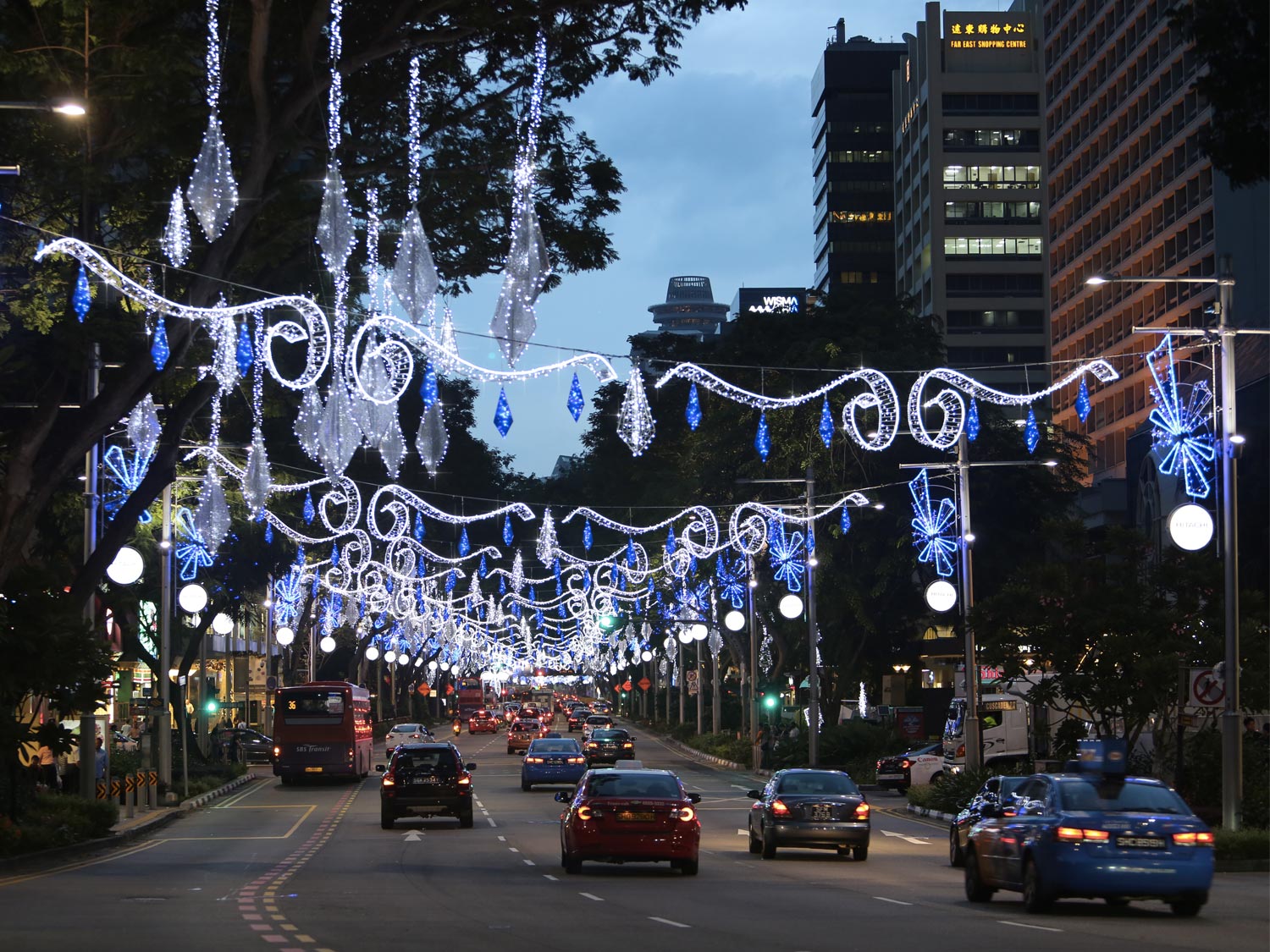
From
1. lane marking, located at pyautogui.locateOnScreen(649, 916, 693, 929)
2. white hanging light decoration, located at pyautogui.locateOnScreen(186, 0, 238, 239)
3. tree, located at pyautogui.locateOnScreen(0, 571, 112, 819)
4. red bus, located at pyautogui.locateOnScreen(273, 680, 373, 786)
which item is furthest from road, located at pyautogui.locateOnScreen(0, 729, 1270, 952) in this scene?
red bus, located at pyautogui.locateOnScreen(273, 680, 373, 786)

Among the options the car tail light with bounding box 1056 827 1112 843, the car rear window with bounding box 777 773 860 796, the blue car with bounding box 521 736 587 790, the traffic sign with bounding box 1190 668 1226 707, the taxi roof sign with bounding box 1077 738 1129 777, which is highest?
the traffic sign with bounding box 1190 668 1226 707

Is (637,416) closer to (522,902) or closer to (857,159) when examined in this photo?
(522,902)

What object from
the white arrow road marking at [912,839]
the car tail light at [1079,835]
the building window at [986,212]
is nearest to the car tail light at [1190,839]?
the car tail light at [1079,835]

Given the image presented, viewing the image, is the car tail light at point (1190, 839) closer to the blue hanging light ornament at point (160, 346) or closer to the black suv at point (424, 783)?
the blue hanging light ornament at point (160, 346)

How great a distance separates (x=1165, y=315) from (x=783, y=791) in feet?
235

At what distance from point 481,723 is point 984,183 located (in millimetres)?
57087

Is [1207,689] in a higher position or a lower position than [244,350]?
lower

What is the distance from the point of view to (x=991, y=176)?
144 metres

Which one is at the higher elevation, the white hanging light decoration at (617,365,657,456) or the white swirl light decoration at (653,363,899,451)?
the white swirl light decoration at (653,363,899,451)

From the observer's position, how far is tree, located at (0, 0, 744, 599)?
2484cm

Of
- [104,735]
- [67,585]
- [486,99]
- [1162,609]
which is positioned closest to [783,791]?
[1162,609]

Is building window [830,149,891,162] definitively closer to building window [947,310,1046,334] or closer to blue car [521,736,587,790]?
building window [947,310,1046,334]

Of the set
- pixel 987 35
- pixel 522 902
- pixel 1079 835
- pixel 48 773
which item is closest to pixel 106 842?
pixel 48 773

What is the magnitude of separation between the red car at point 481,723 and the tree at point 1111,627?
88.3m
